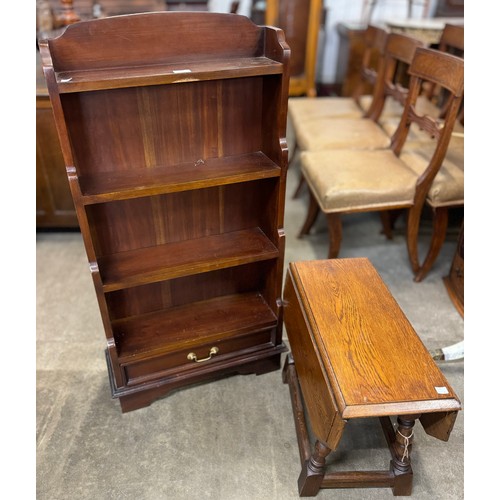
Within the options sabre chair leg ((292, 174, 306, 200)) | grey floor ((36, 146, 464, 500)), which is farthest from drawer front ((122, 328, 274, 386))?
sabre chair leg ((292, 174, 306, 200))

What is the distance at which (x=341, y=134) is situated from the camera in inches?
105

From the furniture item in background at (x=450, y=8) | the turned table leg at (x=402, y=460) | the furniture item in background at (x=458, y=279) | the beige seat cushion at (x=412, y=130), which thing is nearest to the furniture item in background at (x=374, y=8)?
the furniture item in background at (x=450, y=8)

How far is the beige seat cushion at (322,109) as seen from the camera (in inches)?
117

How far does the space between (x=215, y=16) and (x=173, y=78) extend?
0.79 ft

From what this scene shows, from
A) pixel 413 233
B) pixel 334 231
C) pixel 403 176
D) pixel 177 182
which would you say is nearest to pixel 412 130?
pixel 403 176

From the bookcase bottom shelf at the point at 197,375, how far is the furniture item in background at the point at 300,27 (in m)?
2.99

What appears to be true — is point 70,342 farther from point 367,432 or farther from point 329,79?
point 329,79

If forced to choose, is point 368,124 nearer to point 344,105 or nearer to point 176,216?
point 344,105

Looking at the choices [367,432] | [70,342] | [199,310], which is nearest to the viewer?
[367,432]

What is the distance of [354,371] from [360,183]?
117cm

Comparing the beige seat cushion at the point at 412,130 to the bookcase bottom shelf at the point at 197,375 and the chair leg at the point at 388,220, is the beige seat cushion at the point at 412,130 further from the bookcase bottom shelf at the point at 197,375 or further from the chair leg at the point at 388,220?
the bookcase bottom shelf at the point at 197,375

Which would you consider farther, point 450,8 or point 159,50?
point 450,8

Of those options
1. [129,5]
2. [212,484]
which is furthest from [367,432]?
[129,5]

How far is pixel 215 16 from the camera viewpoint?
48.1 inches
